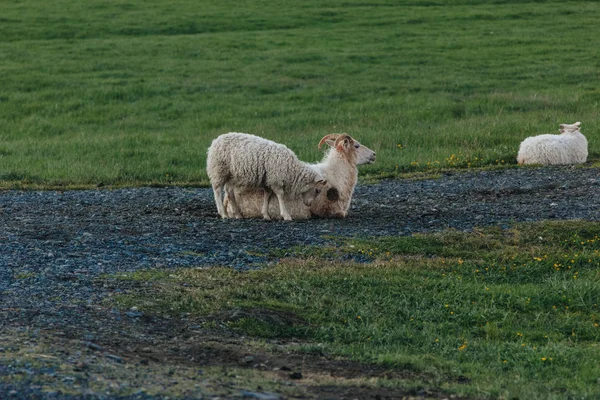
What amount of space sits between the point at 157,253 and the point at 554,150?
12.3 metres

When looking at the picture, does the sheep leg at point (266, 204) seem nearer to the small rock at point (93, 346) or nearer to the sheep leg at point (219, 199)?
the sheep leg at point (219, 199)

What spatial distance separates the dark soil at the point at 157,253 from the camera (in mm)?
7727

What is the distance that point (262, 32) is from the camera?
1804 inches

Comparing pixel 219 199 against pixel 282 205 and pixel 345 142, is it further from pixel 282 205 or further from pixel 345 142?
pixel 345 142

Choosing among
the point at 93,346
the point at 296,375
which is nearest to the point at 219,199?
the point at 93,346

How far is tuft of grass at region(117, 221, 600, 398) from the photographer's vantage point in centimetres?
885

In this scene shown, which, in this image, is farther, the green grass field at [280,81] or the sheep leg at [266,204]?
the green grass field at [280,81]

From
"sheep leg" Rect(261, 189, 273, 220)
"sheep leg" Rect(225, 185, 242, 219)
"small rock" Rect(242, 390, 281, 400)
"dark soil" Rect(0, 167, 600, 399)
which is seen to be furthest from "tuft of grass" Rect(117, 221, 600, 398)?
"sheep leg" Rect(225, 185, 242, 219)

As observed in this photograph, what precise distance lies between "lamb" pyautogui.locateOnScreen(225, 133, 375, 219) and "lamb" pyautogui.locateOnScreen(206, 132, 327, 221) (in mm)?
148

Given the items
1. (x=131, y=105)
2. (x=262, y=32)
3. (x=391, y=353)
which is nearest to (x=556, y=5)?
(x=262, y=32)

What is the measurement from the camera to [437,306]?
10.9 meters

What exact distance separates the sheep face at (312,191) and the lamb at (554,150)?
7424 mm

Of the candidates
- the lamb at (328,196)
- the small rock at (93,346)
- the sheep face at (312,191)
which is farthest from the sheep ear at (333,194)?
the small rock at (93,346)

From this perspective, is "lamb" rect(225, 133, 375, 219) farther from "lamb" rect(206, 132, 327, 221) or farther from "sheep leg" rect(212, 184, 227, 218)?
"sheep leg" rect(212, 184, 227, 218)
